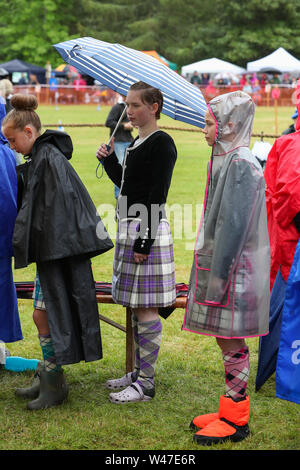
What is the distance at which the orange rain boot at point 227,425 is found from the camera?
332 cm

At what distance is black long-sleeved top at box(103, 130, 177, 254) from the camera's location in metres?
3.54

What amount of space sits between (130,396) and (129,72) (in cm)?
192

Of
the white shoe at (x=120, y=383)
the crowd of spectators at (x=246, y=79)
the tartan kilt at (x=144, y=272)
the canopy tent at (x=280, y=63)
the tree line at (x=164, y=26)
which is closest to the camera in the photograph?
the tartan kilt at (x=144, y=272)

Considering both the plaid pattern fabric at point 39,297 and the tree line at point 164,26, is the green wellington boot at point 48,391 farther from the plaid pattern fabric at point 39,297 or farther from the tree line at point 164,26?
the tree line at point 164,26

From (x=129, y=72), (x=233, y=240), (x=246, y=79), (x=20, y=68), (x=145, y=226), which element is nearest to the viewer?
(x=233, y=240)

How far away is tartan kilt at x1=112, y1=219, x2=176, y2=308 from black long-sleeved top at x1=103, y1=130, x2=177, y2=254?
0.06m

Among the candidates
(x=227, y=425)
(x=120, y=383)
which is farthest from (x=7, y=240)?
(x=227, y=425)

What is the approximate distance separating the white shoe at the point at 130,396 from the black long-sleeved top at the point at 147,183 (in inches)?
34.8

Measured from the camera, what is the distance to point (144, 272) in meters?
3.64

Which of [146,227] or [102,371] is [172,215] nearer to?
[102,371]

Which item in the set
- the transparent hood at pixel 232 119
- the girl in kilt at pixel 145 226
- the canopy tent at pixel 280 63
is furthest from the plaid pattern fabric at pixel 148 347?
the canopy tent at pixel 280 63

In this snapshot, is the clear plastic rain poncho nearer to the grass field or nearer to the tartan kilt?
the tartan kilt

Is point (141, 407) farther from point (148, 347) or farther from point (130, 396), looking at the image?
point (148, 347)
